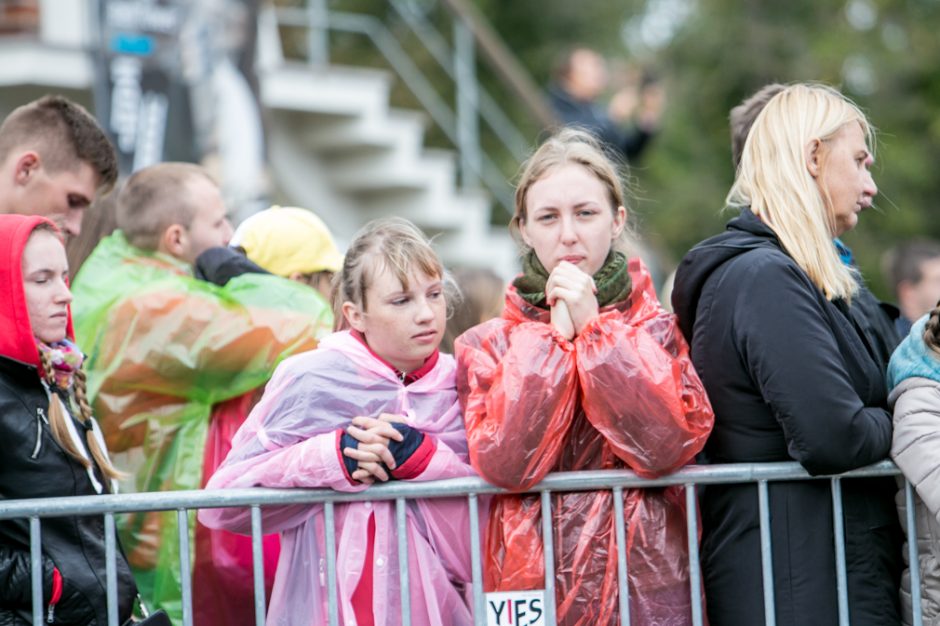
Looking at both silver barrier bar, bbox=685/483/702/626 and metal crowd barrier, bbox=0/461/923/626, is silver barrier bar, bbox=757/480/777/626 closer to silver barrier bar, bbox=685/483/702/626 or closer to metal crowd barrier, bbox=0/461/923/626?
metal crowd barrier, bbox=0/461/923/626

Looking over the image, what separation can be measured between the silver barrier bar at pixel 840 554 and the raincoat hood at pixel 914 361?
1.09 ft

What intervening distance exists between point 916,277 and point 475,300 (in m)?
2.79

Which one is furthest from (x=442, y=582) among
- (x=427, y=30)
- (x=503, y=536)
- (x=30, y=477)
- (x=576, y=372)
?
(x=427, y=30)

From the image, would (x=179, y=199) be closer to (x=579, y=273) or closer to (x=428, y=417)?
(x=428, y=417)

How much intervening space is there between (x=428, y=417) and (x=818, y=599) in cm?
111

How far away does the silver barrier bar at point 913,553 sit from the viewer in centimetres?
328

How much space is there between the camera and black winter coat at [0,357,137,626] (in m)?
3.24

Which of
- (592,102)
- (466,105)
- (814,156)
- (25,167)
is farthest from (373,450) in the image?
(466,105)

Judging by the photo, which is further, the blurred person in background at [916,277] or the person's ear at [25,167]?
the blurred person in background at [916,277]

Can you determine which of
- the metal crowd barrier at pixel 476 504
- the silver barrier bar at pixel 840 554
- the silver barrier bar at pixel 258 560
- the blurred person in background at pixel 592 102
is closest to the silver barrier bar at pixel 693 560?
the metal crowd barrier at pixel 476 504

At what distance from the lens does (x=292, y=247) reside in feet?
14.7

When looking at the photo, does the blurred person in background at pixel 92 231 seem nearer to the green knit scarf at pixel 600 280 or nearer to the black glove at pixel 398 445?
the black glove at pixel 398 445

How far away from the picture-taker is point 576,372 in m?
3.21

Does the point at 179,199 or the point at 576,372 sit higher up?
the point at 179,199
